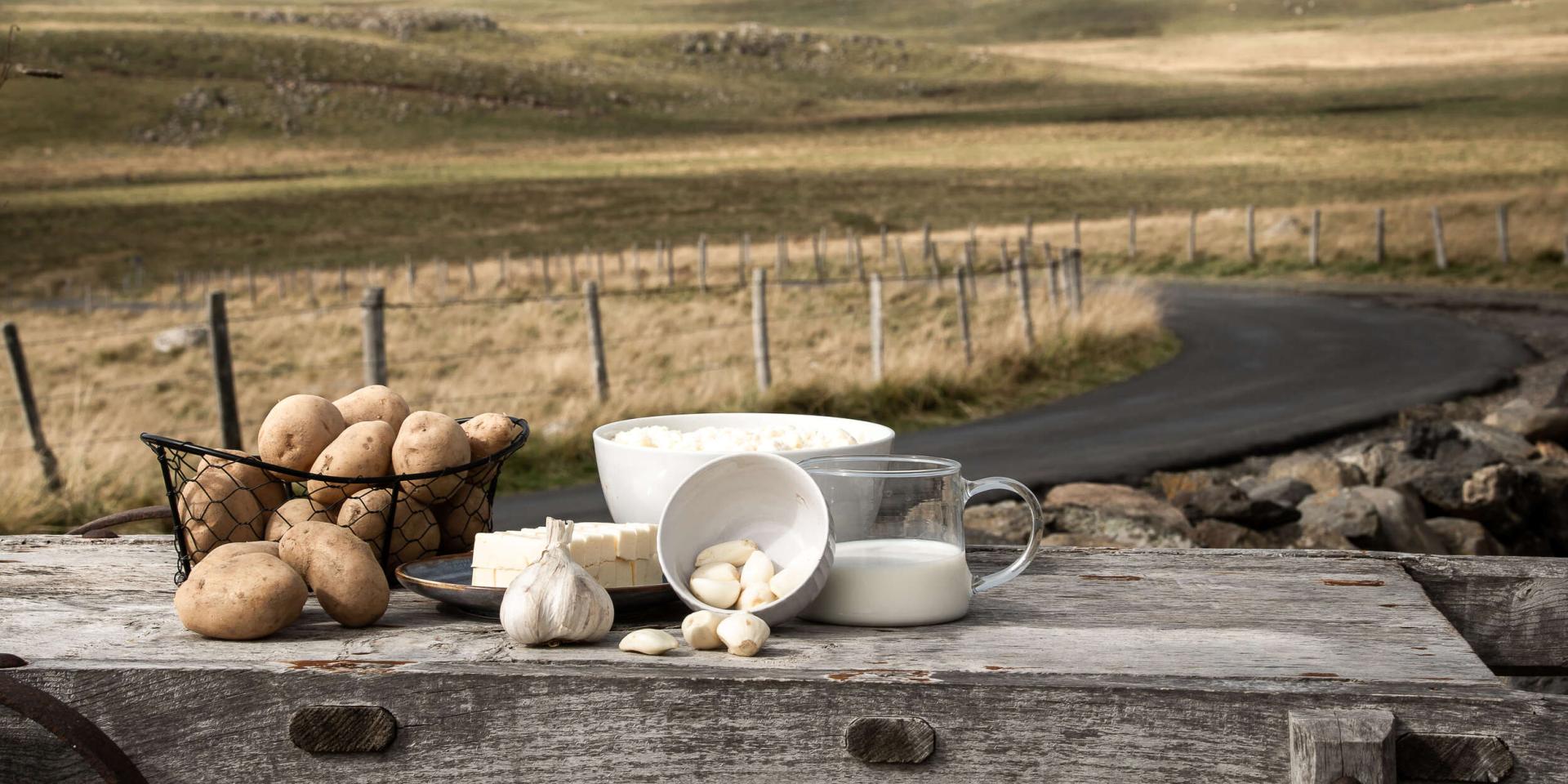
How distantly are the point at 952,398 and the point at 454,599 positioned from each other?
11.7 meters

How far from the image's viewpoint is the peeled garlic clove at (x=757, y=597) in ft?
6.07

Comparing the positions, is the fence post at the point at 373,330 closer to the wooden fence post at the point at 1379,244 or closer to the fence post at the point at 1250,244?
the wooden fence post at the point at 1379,244

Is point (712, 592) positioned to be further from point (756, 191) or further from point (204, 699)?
point (756, 191)

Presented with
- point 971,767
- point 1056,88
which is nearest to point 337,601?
point 971,767

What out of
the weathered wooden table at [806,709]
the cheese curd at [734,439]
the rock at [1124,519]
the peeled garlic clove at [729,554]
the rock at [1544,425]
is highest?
the cheese curd at [734,439]

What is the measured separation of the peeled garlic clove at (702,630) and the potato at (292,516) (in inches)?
26.9

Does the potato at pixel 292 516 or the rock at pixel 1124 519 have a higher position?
the potato at pixel 292 516

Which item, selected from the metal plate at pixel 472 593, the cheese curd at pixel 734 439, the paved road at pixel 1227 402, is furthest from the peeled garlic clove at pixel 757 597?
the paved road at pixel 1227 402

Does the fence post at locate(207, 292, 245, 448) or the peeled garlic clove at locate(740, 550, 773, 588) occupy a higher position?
the peeled garlic clove at locate(740, 550, 773, 588)

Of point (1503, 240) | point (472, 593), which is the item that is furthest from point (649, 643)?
point (1503, 240)

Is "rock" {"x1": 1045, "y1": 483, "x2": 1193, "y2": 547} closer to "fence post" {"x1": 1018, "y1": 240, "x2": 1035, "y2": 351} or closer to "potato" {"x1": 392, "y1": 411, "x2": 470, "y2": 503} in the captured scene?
"potato" {"x1": 392, "y1": 411, "x2": 470, "y2": 503}

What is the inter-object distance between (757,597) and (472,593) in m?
0.40

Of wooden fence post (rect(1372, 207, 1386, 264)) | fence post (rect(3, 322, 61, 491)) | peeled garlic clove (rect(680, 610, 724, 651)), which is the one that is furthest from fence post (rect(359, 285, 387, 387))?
wooden fence post (rect(1372, 207, 1386, 264))

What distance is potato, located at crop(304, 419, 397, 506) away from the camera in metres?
2.11
